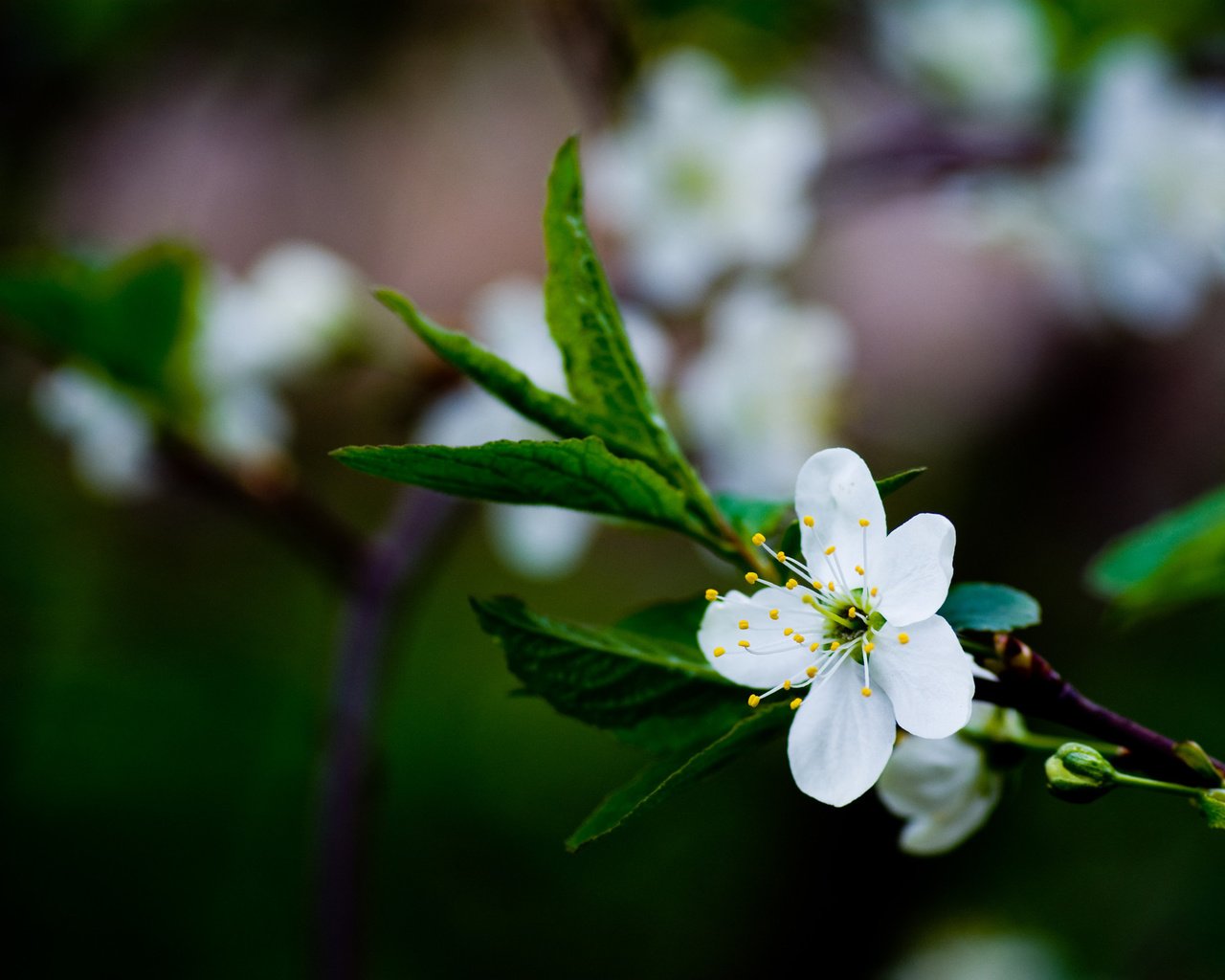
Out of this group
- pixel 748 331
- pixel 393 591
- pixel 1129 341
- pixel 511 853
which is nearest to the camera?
pixel 393 591

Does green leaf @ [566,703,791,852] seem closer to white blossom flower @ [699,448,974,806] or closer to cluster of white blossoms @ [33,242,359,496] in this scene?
white blossom flower @ [699,448,974,806]

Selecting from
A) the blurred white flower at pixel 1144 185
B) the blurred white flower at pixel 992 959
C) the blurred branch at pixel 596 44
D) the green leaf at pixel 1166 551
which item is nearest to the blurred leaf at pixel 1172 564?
the green leaf at pixel 1166 551

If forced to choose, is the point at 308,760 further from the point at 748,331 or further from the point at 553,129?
the point at 553,129

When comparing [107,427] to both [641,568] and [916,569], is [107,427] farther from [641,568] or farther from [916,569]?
[641,568]

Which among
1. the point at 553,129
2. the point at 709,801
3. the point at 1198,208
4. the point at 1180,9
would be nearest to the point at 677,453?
the point at 1198,208

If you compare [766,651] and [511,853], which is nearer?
[766,651]

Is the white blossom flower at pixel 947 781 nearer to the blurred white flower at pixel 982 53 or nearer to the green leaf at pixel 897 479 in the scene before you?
the green leaf at pixel 897 479

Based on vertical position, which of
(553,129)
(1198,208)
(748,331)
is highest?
(553,129)
